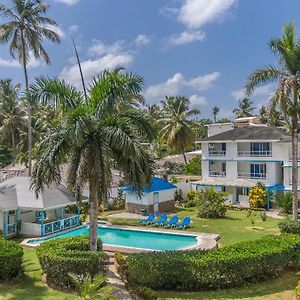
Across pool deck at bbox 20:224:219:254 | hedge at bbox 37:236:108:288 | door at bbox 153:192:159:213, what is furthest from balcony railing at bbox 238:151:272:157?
hedge at bbox 37:236:108:288

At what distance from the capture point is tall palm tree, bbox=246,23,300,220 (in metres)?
22.3

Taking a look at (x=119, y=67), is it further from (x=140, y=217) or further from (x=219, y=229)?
(x=140, y=217)

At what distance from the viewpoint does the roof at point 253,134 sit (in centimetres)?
3691

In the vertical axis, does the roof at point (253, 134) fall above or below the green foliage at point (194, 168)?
above

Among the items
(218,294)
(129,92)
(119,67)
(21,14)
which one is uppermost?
(21,14)

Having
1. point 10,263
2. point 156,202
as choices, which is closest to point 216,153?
point 156,202

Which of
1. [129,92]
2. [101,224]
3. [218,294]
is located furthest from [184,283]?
[101,224]

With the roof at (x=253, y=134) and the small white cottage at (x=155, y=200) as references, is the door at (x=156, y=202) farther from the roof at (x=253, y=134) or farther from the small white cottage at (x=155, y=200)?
the roof at (x=253, y=134)

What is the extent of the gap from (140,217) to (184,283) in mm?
18107

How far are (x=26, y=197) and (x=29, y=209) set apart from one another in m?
1.39

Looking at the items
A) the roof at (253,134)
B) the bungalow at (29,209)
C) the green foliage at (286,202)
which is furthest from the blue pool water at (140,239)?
the roof at (253,134)

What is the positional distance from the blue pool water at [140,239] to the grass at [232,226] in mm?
1910

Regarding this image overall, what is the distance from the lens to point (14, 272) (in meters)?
15.1

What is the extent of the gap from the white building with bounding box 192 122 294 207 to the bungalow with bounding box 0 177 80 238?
57.5ft
